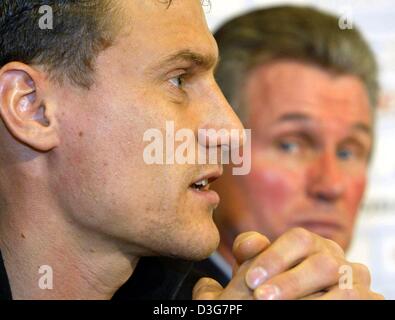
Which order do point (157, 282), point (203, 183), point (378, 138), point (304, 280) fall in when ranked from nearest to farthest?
point (304, 280), point (203, 183), point (157, 282), point (378, 138)

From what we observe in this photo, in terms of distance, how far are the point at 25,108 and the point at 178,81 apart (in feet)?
0.89

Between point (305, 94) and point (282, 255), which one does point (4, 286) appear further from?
point (305, 94)

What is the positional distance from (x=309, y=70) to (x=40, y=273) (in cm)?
125

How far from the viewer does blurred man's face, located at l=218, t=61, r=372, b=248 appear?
7.38ft

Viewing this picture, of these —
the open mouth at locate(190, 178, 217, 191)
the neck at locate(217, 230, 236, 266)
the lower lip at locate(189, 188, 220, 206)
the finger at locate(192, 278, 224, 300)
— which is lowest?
the neck at locate(217, 230, 236, 266)

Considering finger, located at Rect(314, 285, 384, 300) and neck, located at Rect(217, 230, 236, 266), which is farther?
neck, located at Rect(217, 230, 236, 266)

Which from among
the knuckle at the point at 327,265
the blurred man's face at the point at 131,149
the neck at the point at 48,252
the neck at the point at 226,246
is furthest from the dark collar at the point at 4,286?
the neck at the point at 226,246

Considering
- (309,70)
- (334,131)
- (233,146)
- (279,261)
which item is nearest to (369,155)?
(334,131)

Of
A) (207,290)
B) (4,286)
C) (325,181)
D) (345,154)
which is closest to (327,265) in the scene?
(207,290)

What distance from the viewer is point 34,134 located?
130 centimetres


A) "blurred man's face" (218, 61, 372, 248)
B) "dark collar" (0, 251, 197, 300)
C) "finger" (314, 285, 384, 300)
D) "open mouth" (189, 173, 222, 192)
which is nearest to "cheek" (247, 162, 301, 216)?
"blurred man's face" (218, 61, 372, 248)

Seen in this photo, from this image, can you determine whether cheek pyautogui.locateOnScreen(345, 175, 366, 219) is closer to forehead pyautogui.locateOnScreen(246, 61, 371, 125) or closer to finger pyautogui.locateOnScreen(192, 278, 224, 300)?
forehead pyautogui.locateOnScreen(246, 61, 371, 125)

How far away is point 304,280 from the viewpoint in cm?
117

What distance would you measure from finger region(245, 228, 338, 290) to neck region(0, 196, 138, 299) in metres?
0.29
